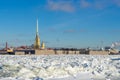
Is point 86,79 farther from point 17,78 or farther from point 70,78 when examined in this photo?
point 17,78

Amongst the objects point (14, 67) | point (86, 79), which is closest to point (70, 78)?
point (86, 79)

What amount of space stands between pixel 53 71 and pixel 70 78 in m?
1.55

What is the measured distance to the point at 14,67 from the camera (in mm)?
13539

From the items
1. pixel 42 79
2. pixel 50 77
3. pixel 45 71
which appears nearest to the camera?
pixel 42 79

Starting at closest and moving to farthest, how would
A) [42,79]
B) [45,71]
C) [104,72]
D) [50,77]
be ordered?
A: [42,79] < [50,77] < [45,71] < [104,72]

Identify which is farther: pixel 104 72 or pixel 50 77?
pixel 104 72

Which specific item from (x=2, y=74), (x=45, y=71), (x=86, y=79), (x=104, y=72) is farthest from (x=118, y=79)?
(x=2, y=74)

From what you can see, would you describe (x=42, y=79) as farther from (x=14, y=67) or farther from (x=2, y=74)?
(x=14, y=67)

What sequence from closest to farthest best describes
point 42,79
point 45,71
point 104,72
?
point 42,79 < point 45,71 < point 104,72

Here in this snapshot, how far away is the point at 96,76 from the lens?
464 inches

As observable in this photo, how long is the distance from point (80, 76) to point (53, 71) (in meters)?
1.30

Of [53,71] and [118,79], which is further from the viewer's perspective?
[53,71]

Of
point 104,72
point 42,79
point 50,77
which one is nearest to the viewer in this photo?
point 42,79

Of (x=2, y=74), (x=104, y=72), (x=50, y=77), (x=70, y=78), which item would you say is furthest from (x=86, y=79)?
(x=2, y=74)
